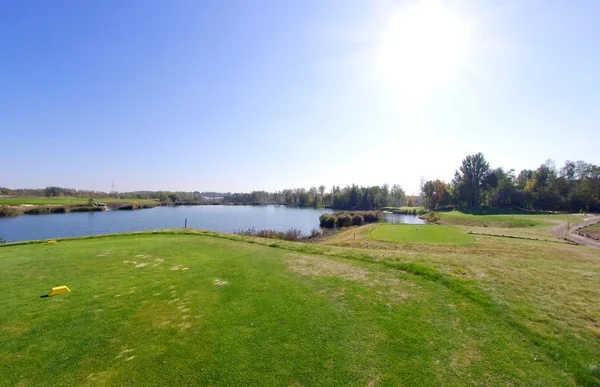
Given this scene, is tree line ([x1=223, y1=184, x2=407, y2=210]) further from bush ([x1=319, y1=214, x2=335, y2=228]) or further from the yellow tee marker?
the yellow tee marker

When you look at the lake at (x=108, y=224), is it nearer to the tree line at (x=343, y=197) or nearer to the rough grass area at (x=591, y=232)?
the rough grass area at (x=591, y=232)

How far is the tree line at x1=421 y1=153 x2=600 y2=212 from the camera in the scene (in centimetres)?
5372

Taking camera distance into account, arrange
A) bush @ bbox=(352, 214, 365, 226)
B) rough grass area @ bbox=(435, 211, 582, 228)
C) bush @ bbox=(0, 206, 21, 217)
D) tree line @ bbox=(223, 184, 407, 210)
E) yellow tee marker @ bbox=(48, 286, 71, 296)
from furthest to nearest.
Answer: tree line @ bbox=(223, 184, 407, 210) → bush @ bbox=(0, 206, 21, 217) → bush @ bbox=(352, 214, 365, 226) → rough grass area @ bbox=(435, 211, 582, 228) → yellow tee marker @ bbox=(48, 286, 71, 296)

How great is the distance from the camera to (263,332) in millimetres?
4930

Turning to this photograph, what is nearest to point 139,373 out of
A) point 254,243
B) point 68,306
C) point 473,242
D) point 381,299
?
point 68,306

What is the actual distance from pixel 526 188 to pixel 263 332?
279ft

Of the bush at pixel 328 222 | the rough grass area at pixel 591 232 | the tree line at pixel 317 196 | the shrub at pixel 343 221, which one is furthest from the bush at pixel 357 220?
the tree line at pixel 317 196

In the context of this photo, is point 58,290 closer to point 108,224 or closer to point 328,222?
point 328,222

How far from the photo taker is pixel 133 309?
19.6 feet

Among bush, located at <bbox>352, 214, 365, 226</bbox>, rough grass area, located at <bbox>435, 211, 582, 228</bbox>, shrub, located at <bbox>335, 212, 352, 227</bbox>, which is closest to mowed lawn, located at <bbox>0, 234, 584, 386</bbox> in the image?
rough grass area, located at <bbox>435, 211, 582, 228</bbox>

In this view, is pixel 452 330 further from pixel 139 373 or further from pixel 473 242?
pixel 473 242

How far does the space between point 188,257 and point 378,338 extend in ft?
28.9

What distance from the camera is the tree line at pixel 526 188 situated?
53719 mm

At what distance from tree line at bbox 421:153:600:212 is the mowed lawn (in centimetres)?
6910
